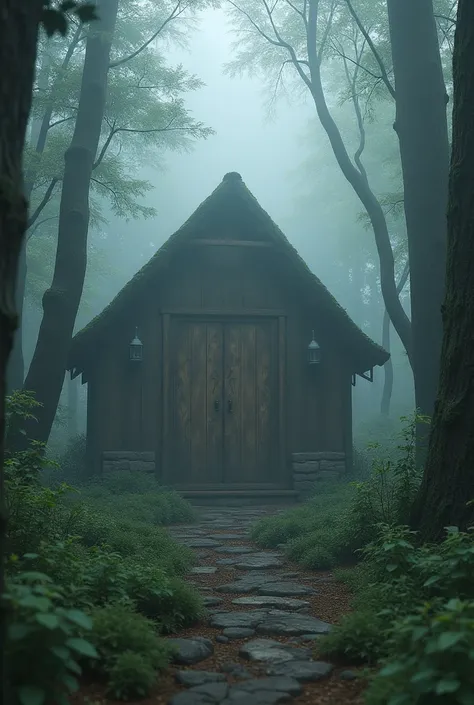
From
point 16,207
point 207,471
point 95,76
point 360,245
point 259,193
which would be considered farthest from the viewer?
point 259,193

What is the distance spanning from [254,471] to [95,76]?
21.8 ft

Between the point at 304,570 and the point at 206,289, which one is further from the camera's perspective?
the point at 206,289

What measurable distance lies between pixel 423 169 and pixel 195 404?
17.3 ft

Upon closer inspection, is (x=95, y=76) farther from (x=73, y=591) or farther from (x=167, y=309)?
(x=73, y=591)

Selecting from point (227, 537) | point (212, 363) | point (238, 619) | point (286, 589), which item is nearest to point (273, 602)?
point (286, 589)

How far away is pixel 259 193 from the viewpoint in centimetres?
5525

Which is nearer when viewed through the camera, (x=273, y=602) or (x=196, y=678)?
(x=196, y=678)

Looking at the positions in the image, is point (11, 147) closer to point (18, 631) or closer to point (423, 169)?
point (18, 631)

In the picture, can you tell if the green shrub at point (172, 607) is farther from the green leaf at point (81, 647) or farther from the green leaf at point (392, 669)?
the green leaf at point (392, 669)

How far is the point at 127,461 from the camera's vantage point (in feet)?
39.1

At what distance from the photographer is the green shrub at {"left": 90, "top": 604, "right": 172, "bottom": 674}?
11.1 feet

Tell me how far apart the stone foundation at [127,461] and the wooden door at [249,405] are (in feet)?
4.29

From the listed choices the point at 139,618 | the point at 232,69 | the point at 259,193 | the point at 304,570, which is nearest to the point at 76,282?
the point at 304,570

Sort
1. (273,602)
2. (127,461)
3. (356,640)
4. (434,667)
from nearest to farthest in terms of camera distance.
→ 1. (434,667)
2. (356,640)
3. (273,602)
4. (127,461)
